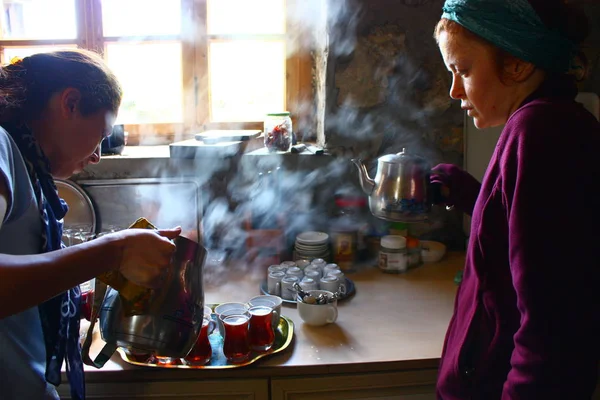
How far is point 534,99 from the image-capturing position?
0.73 meters

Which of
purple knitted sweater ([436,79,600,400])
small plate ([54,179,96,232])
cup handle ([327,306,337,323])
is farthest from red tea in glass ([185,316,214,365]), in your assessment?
small plate ([54,179,96,232])

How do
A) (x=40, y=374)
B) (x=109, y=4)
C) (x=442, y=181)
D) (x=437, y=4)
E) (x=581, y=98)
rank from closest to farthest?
1. (x=40, y=374)
2. (x=442, y=181)
3. (x=581, y=98)
4. (x=437, y=4)
5. (x=109, y=4)

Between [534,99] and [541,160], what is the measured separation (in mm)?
138

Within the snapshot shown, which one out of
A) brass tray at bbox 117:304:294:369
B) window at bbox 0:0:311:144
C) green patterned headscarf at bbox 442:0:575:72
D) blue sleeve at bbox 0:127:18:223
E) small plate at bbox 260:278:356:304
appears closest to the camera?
blue sleeve at bbox 0:127:18:223

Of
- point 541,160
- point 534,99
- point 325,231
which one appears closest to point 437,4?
point 325,231

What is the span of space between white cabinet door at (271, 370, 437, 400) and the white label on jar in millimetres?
500

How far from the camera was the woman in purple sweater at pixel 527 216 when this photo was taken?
25.1 inches

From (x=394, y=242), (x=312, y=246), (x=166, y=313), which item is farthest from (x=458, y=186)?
(x=166, y=313)

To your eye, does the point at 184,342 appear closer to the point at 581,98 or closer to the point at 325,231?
the point at 325,231

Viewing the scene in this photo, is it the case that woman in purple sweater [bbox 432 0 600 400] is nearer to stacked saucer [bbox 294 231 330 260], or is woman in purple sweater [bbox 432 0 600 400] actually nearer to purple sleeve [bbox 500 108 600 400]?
purple sleeve [bbox 500 108 600 400]

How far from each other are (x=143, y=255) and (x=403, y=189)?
0.72 meters

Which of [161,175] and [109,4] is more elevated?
[109,4]

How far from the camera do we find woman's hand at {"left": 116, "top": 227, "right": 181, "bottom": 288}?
674 mm

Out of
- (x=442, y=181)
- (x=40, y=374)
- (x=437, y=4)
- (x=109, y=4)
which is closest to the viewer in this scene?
(x=40, y=374)
